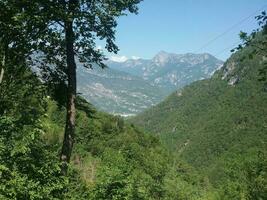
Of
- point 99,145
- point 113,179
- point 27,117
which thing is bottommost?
point 99,145

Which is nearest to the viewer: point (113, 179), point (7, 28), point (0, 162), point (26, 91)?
point (0, 162)

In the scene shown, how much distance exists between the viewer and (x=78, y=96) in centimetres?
1698

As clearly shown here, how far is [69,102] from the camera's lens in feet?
53.5

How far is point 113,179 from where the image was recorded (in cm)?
3519

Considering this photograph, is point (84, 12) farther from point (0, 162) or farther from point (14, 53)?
point (0, 162)

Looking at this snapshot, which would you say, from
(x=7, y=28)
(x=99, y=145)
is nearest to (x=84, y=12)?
(x=7, y=28)

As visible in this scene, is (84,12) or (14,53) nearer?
(84,12)

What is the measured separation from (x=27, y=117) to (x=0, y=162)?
224 centimetres

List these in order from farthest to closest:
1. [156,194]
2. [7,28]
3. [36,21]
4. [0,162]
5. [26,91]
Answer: [156,194], [26,91], [7,28], [36,21], [0,162]

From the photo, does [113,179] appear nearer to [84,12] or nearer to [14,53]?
[14,53]

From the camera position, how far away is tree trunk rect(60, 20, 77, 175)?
15.9 m

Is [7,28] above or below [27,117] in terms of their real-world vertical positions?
above

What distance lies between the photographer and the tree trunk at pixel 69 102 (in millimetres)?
15883

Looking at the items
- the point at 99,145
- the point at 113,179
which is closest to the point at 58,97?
the point at 113,179
